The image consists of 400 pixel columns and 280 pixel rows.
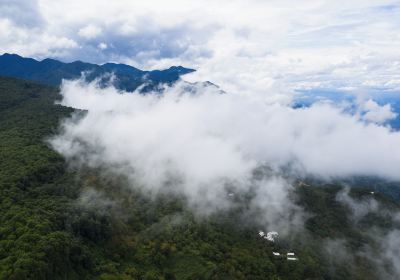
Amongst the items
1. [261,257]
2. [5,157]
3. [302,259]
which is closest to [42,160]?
[5,157]

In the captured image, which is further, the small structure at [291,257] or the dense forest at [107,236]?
the small structure at [291,257]

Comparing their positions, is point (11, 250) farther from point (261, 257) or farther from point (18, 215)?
point (261, 257)

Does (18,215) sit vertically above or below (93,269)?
above

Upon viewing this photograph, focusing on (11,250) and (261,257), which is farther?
(261,257)

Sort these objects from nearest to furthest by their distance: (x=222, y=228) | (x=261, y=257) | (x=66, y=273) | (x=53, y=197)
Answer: (x=66, y=273) → (x=53, y=197) → (x=261, y=257) → (x=222, y=228)

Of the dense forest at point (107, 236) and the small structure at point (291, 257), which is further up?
the dense forest at point (107, 236)

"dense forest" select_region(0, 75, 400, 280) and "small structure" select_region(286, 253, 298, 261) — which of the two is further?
"small structure" select_region(286, 253, 298, 261)

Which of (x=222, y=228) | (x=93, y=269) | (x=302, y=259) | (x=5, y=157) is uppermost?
(x=5, y=157)

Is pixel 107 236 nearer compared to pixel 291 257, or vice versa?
pixel 107 236

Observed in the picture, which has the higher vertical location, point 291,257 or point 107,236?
point 107,236

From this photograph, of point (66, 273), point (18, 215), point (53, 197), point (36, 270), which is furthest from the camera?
point (53, 197)

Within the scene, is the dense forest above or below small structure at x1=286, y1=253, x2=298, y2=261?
above
